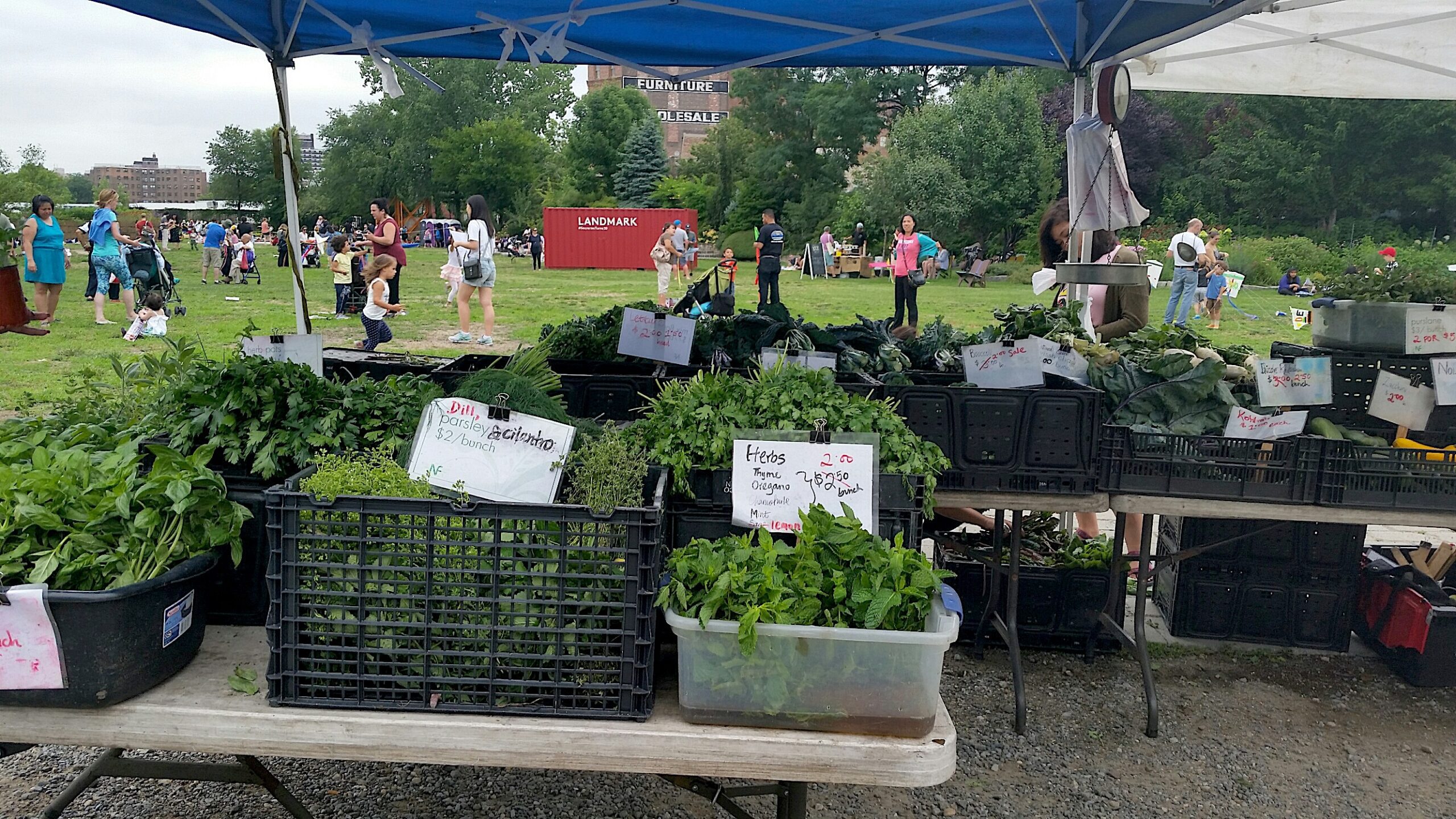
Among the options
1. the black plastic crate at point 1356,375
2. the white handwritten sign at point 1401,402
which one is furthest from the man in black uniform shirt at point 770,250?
the white handwritten sign at point 1401,402

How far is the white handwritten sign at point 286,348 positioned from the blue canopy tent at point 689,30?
1.03 m

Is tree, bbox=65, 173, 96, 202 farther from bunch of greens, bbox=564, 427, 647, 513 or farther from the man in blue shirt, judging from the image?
bunch of greens, bbox=564, 427, 647, 513

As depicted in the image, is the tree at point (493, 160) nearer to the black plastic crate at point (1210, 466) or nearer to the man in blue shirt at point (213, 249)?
the man in blue shirt at point (213, 249)

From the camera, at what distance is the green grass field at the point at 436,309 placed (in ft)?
32.9

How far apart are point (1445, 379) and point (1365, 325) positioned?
1.00ft

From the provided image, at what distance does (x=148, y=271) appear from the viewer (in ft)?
42.1

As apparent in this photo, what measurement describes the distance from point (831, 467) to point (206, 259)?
21.9m

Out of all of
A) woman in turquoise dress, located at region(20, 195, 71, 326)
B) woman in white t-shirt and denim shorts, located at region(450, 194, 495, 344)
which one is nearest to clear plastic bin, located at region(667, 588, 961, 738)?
woman in turquoise dress, located at region(20, 195, 71, 326)

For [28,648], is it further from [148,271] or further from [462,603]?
[148,271]

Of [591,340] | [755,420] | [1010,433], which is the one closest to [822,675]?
[755,420]

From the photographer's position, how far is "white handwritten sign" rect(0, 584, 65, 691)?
1.70 m

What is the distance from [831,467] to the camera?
2.09 metres

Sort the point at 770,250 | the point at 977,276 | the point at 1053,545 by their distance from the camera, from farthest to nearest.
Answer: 1. the point at 977,276
2. the point at 770,250
3. the point at 1053,545

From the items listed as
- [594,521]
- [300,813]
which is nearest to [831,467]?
[594,521]
